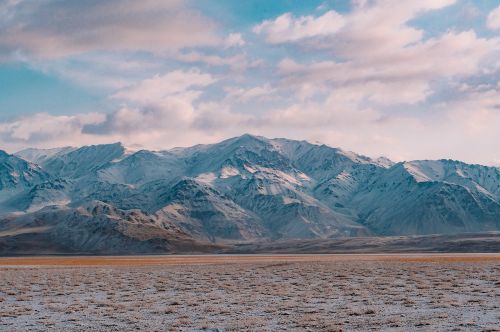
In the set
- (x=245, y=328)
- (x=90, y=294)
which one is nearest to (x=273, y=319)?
(x=245, y=328)

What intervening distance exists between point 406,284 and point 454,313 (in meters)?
13.8

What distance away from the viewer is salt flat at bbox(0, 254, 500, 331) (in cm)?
2658

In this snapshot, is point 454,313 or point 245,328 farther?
point 454,313

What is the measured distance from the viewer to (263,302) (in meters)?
34.0

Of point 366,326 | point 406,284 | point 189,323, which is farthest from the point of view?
point 406,284

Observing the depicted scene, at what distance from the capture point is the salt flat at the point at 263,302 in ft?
87.2

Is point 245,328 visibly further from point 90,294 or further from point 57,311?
point 90,294

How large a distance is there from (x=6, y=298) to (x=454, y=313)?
2527 cm

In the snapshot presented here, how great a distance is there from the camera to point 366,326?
25312mm

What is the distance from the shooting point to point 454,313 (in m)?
28.0

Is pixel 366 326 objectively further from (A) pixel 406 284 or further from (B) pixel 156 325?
(A) pixel 406 284

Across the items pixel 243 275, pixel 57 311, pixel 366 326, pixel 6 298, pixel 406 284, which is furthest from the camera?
pixel 243 275

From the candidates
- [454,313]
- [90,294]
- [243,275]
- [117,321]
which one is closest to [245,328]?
[117,321]

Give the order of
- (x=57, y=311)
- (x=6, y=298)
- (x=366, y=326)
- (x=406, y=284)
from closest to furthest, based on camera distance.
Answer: (x=366, y=326)
(x=57, y=311)
(x=6, y=298)
(x=406, y=284)
